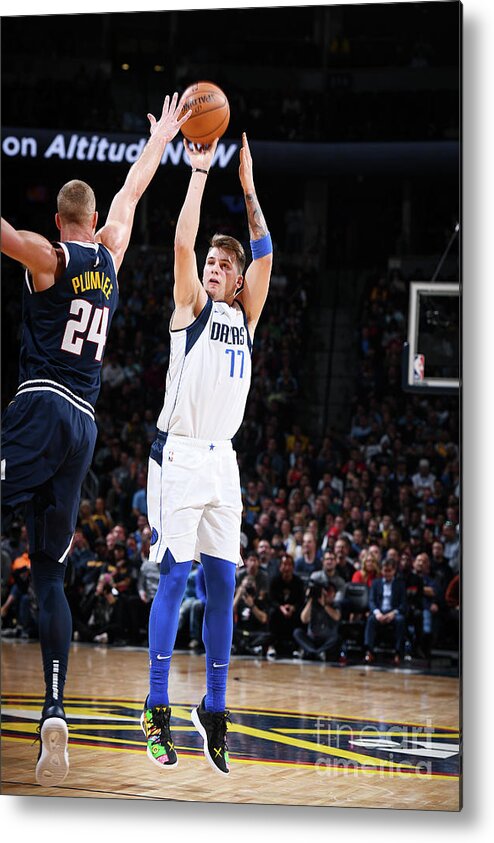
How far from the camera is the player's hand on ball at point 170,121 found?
5.19 m

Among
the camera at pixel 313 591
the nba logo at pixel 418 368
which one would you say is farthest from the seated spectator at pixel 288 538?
the nba logo at pixel 418 368

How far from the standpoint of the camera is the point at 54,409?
491cm

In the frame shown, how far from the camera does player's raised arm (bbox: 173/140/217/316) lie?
5.10 metres

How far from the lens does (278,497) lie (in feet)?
32.9

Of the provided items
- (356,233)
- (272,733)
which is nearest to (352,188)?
(356,233)

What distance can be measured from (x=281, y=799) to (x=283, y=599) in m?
3.64

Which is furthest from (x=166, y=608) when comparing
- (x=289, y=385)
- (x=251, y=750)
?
(x=289, y=385)

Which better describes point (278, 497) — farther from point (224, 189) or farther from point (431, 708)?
point (224, 189)

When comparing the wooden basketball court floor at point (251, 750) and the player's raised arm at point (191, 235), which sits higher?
the player's raised arm at point (191, 235)

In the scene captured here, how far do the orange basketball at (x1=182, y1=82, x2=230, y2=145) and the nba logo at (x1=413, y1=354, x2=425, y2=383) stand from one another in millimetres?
2177

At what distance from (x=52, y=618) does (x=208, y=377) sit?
4.00 ft

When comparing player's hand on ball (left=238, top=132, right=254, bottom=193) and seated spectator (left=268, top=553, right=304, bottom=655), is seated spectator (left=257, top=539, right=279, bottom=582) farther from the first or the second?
player's hand on ball (left=238, top=132, right=254, bottom=193)

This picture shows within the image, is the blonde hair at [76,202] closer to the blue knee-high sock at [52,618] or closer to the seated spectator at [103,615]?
the blue knee-high sock at [52,618]

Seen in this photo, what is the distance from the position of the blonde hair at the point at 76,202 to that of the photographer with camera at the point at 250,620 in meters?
3.65
